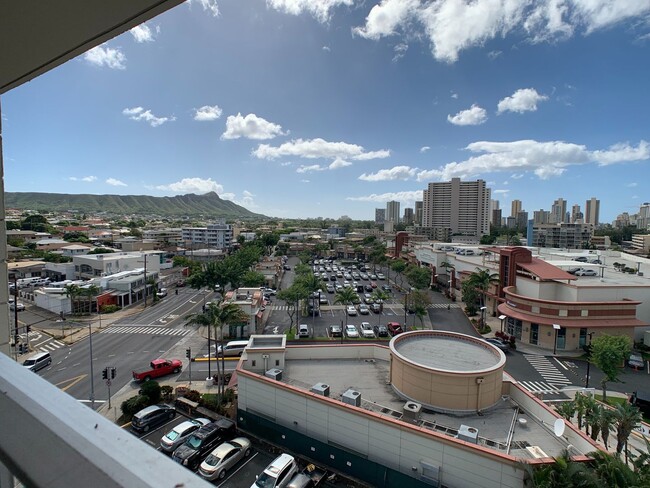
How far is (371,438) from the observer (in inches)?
432

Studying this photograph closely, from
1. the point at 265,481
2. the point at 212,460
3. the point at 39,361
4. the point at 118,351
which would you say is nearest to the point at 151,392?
the point at 212,460

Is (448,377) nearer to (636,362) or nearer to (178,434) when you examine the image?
(178,434)

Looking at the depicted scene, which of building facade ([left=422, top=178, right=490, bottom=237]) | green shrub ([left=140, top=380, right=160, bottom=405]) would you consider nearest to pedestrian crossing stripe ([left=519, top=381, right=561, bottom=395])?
green shrub ([left=140, top=380, right=160, bottom=405])

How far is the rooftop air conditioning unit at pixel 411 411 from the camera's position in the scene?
1096 cm

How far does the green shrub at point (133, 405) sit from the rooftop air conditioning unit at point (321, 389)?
8.47 m

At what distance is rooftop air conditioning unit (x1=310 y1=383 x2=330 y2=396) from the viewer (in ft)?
39.5

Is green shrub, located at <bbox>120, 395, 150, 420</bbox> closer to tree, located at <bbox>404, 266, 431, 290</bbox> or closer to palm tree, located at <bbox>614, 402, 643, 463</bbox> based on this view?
palm tree, located at <bbox>614, 402, 643, 463</bbox>

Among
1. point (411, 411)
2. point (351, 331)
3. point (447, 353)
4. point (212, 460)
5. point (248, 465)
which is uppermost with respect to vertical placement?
point (447, 353)

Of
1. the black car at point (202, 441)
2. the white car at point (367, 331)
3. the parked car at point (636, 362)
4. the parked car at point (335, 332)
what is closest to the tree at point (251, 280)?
the parked car at point (335, 332)

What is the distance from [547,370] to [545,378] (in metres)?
1.38

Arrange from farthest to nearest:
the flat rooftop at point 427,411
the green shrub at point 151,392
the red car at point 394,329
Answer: the red car at point 394,329 < the green shrub at point 151,392 < the flat rooftop at point 427,411

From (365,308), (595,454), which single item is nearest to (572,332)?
(365,308)

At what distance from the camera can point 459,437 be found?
980 cm

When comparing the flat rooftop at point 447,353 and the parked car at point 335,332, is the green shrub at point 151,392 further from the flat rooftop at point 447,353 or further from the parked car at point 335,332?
the parked car at point 335,332
